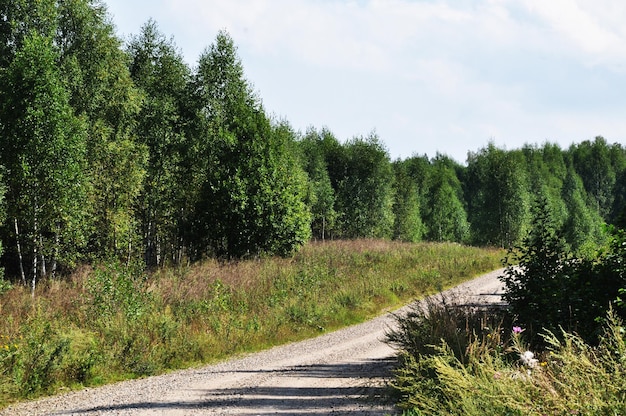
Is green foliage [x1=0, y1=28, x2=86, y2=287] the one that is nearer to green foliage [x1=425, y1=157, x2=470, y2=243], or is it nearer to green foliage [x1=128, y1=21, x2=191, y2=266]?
green foliage [x1=128, y1=21, x2=191, y2=266]

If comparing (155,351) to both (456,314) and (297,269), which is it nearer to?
(456,314)

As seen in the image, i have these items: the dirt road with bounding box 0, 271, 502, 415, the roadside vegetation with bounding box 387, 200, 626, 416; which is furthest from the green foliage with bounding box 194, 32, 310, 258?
the roadside vegetation with bounding box 387, 200, 626, 416

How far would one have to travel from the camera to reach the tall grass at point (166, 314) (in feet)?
35.2

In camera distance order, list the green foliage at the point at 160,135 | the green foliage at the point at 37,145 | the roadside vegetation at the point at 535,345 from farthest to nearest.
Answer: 1. the green foliage at the point at 160,135
2. the green foliage at the point at 37,145
3. the roadside vegetation at the point at 535,345

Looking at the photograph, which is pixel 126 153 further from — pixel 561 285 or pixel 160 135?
pixel 561 285

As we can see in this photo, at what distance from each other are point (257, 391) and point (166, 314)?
210 inches

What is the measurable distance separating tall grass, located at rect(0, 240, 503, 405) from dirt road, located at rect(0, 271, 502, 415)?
74cm

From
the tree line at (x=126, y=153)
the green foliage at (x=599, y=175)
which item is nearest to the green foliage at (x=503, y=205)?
the tree line at (x=126, y=153)

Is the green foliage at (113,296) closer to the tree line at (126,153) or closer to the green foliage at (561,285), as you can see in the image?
the tree line at (126,153)

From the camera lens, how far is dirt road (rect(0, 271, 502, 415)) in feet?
29.0

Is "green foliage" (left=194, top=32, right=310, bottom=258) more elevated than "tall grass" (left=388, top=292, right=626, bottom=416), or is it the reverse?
"green foliage" (left=194, top=32, right=310, bottom=258)

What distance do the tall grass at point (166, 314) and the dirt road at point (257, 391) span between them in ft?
2.44

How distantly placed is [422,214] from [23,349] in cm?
6983

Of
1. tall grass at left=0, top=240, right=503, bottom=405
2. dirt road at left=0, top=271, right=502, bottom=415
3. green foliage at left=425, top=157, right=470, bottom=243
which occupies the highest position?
green foliage at left=425, top=157, right=470, bottom=243
